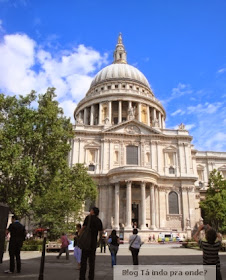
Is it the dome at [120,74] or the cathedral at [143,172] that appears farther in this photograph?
the dome at [120,74]

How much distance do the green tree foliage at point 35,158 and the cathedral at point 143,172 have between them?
13265 mm

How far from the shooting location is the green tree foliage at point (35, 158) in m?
23.5

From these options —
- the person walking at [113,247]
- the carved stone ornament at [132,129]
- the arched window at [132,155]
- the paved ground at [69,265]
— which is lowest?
the paved ground at [69,265]

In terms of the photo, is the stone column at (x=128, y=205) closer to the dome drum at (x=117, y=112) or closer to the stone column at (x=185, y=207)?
the stone column at (x=185, y=207)

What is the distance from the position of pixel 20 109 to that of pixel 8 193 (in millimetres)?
7811

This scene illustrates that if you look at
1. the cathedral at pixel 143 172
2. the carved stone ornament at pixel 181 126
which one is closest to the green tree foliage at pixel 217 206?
the cathedral at pixel 143 172

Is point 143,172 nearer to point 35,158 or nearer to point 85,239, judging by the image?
point 35,158

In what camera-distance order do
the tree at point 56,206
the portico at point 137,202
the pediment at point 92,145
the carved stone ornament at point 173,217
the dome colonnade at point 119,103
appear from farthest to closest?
the dome colonnade at point 119,103
the pediment at point 92,145
the carved stone ornament at point 173,217
the portico at point 137,202
the tree at point 56,206

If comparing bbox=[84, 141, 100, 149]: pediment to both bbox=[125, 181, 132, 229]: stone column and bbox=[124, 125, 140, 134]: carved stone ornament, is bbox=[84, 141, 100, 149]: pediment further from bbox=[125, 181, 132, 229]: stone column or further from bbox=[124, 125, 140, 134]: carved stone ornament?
bbox=[125, 181, 132, 229]: stone column

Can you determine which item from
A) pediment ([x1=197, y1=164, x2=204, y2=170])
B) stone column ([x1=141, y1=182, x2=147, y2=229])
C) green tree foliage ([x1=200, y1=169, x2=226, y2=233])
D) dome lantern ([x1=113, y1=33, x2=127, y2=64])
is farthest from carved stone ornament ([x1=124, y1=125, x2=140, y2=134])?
dome lantern ([x1=113, y1=33, x2=127, y2=64])

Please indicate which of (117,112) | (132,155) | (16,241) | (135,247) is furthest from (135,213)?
(16,241)

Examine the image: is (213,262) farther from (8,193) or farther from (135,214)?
(135,214)

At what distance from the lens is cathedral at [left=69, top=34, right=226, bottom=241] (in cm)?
3978

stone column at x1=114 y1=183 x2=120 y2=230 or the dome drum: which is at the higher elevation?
the dome drum
